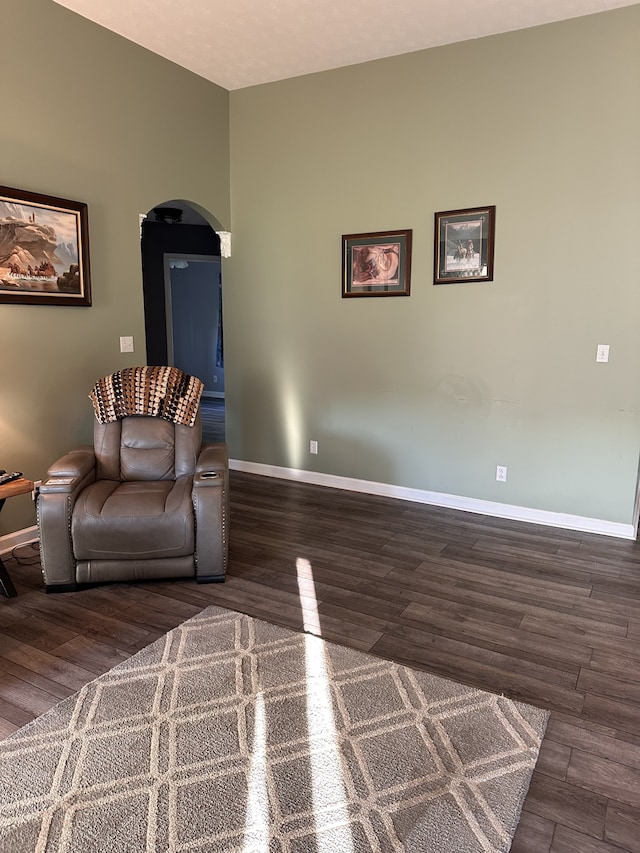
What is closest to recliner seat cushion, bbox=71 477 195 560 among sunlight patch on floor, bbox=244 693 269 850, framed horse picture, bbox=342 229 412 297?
sunlight patch on floor, bbox=244 693 269 850

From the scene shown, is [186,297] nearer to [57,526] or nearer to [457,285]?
[457,285]

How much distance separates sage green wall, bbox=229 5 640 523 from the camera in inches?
147

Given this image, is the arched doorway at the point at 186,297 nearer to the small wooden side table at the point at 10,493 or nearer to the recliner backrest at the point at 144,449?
the recliner backrest at the point at 144,449

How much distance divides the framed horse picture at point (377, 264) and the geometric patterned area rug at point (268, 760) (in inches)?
118

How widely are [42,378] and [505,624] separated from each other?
3172mm

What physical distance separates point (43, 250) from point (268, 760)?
10.7 feet

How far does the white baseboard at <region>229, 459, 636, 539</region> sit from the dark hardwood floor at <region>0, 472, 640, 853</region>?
0.10 metres

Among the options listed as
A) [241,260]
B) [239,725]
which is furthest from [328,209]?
[239,725]

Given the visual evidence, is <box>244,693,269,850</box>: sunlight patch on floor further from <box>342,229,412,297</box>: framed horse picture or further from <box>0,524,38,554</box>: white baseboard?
<box>342,229,412,297</box>: framed horse picture

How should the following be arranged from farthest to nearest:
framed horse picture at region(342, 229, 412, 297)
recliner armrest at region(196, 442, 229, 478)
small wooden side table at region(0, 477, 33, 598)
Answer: framed horse picture at region(342, 229, 412, 297) → recliner armrest at region(196, 442, 229, 478) → small wooden side table at region(0, 477, 33, 598)

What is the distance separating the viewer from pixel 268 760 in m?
1.91

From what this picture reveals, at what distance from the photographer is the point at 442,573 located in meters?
3.37

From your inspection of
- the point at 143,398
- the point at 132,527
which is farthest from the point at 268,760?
the point at 143,398

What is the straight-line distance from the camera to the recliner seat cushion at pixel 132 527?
9.84 ft
